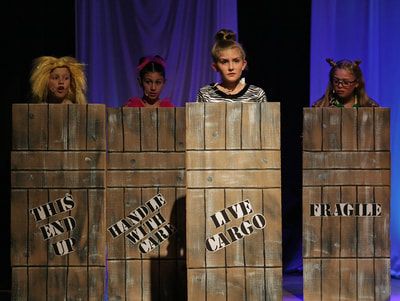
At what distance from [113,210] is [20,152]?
0.64 m

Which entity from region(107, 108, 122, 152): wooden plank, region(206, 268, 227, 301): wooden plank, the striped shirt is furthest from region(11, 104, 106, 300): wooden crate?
region(206, 268, 227, 301): wooden plank

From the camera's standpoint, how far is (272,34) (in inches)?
256

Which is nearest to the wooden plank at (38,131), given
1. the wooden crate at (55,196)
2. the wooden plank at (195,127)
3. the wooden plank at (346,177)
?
the wooden crate at (55,196)

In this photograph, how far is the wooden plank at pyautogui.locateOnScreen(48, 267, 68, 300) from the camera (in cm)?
431

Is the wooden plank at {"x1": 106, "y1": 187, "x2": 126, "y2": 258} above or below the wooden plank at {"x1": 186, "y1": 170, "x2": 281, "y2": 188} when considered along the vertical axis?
below

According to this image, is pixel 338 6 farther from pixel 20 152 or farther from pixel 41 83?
pixel 20 152

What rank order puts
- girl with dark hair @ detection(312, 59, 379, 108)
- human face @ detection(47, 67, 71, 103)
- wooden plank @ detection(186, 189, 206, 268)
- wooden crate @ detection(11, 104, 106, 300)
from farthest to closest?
girl with dark hair @ detection(312, 59, 379, 108)
human face @ detection(47, 67, 71, 103)
wooden crate @ detection(11, 104, 106, 300)
wooden plank @ detection(186, 189, 206, 268)

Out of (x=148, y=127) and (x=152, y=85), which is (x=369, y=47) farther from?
(x=148, y=127)

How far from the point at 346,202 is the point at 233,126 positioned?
3.49ft

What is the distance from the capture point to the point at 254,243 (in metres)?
3.90

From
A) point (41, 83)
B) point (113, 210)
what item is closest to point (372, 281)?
point (113, 210)

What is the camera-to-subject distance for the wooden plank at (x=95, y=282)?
436cm

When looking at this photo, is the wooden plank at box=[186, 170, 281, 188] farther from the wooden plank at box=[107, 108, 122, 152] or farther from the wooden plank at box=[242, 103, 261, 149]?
the wooden plank at box=[107, 108, 122, 152]

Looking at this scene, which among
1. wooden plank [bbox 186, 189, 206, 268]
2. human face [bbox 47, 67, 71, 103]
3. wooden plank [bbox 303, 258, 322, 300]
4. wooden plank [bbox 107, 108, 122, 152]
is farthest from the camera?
human face [bbox 47, 67, 71, 103]
